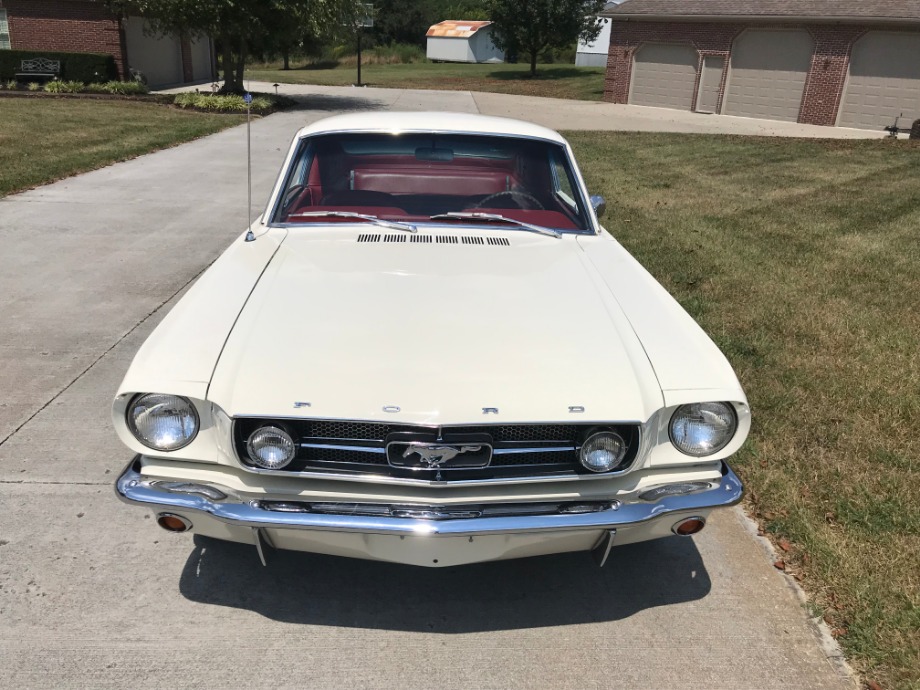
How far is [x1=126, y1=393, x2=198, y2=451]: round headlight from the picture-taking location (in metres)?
2.48

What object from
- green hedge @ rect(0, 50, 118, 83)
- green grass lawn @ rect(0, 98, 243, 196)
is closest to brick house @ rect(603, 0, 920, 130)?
green grass lawn @ rect(0, 98, 243, 196)

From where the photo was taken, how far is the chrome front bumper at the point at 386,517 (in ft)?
7.89

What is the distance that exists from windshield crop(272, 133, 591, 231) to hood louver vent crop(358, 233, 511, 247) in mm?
190

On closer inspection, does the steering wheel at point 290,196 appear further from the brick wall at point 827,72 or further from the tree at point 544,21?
the tree at point 544,21

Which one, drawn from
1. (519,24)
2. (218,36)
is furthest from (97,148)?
(519,24)

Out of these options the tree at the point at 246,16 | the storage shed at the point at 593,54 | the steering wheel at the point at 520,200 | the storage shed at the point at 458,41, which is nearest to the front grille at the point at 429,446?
the steering wheel at the point at 520,200

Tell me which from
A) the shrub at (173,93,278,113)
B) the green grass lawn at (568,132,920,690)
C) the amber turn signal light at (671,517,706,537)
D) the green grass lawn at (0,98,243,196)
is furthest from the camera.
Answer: the shrub at (173,93,278,113)

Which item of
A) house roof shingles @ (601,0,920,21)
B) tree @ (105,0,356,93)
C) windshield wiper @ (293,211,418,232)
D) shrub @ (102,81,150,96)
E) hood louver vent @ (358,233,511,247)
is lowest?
shrub @ (102,81,150,96)

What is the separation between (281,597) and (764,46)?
1061 inches

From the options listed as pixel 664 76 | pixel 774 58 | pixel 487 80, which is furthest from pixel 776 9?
pixel 487 80

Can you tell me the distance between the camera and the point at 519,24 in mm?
40750

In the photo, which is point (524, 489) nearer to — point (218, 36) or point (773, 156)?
point (773, 156)

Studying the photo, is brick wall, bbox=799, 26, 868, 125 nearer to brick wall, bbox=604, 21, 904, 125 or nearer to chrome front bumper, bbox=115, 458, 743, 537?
brick wall, bbox=604, 21, 904, 125

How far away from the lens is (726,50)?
85.9 ft
